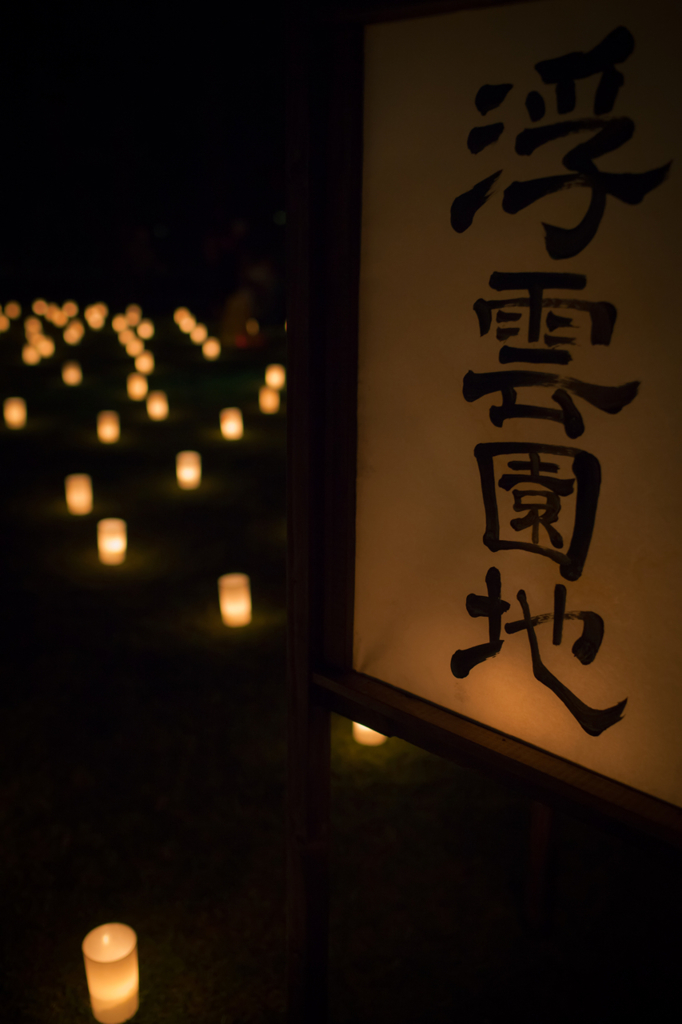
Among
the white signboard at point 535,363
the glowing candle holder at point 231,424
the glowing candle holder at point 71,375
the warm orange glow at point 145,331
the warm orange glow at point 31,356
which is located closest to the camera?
the white signboard at point 535,363

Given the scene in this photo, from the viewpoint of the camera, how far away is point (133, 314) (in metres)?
13.2

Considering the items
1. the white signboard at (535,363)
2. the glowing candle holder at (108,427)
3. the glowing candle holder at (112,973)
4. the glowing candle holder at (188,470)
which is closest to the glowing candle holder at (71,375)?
the glowing candle holder at (108,427)

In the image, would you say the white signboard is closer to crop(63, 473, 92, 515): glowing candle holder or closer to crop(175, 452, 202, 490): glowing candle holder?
crop(63, 473, 92, 515): glowing candle holder

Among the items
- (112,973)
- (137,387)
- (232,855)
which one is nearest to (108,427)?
(137,387)

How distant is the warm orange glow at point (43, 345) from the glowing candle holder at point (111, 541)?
6.25 meters

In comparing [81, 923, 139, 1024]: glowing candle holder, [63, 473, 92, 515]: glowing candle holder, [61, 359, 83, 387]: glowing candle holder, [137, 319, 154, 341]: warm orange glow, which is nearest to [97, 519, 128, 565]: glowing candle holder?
[63, 473, 92, 515]: glowing candle holder

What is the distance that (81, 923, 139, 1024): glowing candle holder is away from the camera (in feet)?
6.18

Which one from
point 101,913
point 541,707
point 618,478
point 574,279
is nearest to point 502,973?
point 101,913

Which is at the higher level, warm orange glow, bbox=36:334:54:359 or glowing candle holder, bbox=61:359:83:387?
warm orange glow, bbox=36:334:54:359

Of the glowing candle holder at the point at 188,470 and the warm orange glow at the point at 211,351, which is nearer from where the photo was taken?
the glowing candle holder at the point at 188,470

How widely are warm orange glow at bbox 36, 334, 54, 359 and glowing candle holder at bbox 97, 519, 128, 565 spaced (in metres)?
6.25

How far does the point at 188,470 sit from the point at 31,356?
496 cm

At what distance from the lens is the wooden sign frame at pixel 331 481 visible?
116 cm

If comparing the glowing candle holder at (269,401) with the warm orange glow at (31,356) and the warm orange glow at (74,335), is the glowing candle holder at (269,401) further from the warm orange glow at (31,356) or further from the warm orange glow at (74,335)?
the warm orange glow at (74,335)
